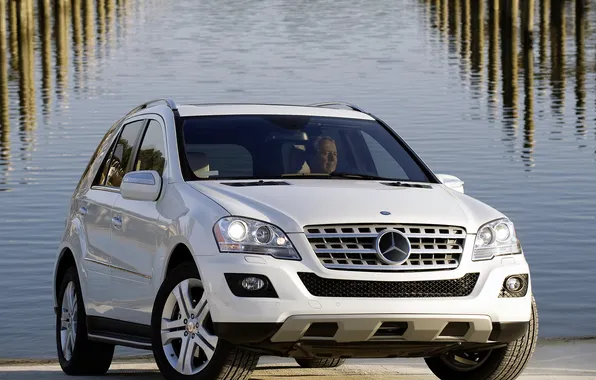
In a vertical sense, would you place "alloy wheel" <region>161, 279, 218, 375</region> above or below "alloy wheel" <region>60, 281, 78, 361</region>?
above

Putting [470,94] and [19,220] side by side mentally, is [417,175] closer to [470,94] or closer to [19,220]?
[19,220]

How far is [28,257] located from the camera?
19.1m

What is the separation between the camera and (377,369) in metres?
10.4

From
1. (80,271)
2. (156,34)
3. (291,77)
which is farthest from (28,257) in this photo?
(156,34)

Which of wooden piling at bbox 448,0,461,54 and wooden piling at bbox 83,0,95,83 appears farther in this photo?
wooden piling at bbox 448,0,461,54

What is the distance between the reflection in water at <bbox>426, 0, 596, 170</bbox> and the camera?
35719 millimetres

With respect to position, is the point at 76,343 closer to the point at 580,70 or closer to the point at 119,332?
the point at 119,332

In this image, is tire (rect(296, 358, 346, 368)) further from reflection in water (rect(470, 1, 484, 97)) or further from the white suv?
reflection in water (rect(470, 1, 484, 97))

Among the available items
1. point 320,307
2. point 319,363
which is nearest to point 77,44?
point 319,363

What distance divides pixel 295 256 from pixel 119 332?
182 cm

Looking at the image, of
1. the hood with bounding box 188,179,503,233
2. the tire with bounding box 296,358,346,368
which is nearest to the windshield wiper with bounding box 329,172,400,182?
the hood with bounding box 188,179,503,233

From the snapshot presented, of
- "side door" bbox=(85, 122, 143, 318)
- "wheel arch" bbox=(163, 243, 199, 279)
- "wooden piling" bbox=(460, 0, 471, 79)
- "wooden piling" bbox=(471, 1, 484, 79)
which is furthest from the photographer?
"wooden piling" bbox=(460, 0, 471, 79)

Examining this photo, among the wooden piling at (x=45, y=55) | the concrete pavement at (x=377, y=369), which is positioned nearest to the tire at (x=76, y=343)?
the concrete pavement at (x=377, y=369)

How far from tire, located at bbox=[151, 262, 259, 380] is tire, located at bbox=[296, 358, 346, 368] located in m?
2.03
